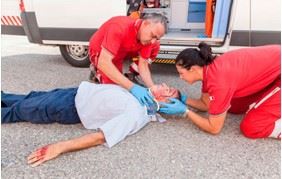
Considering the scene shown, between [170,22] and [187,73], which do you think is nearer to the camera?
[187,73]

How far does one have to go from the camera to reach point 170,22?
5734 millimetres

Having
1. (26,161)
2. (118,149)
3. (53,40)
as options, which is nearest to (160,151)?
(118,149)

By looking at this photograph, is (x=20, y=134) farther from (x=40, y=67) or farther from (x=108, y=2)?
(x=40, y=67)

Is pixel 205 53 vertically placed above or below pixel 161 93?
above

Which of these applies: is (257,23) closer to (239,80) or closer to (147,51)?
(147,51)

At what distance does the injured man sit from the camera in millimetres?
2473

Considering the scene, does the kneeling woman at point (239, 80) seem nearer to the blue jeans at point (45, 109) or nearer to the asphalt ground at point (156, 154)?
the asphalt ground at point (156, 154)

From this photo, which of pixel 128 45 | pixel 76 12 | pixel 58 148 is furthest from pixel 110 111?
pixel 76 12

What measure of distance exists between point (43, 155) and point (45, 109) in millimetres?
574

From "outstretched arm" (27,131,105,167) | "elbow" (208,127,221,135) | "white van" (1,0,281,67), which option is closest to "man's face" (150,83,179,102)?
"elbow" (208,127,221,135)

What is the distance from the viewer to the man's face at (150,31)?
2.85 meters

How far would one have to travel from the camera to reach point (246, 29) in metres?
3.93

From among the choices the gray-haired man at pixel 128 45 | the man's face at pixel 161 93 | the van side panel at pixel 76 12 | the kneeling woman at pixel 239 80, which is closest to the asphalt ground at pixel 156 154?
the kneeling woman at pixel 239 80

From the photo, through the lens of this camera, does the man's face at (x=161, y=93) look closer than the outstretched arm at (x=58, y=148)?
No
